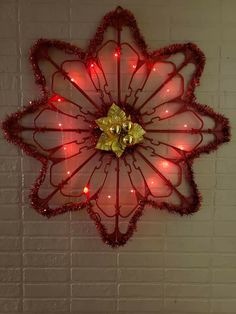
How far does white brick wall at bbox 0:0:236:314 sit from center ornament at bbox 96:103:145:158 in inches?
12.1

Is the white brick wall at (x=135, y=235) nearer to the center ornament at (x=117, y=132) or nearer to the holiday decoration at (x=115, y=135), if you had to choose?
the holiday decoration at (x=115, y=135)

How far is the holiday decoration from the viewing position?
1.53 metres

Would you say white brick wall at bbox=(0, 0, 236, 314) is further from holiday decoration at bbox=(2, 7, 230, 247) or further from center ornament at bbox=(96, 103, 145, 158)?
center ornament at bbox=(96, 103, 145, 158)

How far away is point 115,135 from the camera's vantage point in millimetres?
1509

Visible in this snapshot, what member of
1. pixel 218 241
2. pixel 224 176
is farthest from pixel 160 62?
pixel 218 241

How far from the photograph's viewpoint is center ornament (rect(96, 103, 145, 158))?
1.50m

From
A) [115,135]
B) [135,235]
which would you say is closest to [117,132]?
[115,135]

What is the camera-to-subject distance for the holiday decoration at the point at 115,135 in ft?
5.03

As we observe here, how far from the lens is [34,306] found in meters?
1.64

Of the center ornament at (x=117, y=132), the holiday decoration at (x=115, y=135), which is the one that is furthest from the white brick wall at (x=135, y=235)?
the center ornament at (x=117, y=132)

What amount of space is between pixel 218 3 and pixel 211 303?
1.30m

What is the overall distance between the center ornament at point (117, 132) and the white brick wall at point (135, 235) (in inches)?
12.1

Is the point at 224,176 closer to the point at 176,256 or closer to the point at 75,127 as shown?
the point at 176,256

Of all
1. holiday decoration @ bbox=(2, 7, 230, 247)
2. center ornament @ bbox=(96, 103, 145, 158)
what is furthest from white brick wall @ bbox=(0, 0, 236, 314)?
center ornament @ bbox=(96, 103, 145, 158)
